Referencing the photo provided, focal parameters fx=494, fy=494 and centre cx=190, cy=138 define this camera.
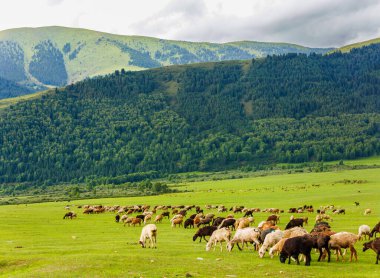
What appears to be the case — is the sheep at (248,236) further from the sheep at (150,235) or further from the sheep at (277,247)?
the sheep at (150,235)

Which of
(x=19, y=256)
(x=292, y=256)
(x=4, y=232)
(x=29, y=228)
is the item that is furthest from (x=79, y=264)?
(x=29, y=228)

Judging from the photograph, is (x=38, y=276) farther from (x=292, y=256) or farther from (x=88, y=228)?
(x=88, y=228)

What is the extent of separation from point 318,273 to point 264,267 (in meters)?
3.10

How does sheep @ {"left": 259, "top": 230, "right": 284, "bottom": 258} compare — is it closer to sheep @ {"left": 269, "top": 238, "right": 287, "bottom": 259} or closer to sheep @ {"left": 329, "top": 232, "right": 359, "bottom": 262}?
sheep @ {"left": 269, "top": 238, "right": 287, "bottom": 259}

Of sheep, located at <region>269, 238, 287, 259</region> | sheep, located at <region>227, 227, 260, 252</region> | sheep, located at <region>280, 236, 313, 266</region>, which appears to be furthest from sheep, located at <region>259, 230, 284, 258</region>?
sheep, located at <region>280, 236, 313, 266</region>

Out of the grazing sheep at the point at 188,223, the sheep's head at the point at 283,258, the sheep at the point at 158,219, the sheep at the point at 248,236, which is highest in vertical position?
the sheep at the point at 248,236

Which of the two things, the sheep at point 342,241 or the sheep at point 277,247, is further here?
the sheep at point 277,247

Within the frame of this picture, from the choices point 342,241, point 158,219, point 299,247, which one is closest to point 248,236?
point 299,247

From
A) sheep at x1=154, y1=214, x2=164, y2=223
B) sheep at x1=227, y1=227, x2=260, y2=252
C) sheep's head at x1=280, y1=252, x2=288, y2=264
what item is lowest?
sheep at x1=154, y1=214, x2=164, y2=223

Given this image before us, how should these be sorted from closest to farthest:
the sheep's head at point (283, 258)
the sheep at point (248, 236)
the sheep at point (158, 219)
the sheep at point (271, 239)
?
the sheep's head at point (283, 258) < the sheep at point (271, 239) < the sheep at point (248, 236) < the sheep at point (158, 219)

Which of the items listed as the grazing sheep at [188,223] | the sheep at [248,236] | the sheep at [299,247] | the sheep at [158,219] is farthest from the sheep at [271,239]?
the sheep at [158,219]

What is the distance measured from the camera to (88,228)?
2211 inches

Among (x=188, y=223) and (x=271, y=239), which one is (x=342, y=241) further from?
(x=188, y=223)

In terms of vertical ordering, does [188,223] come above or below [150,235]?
below
